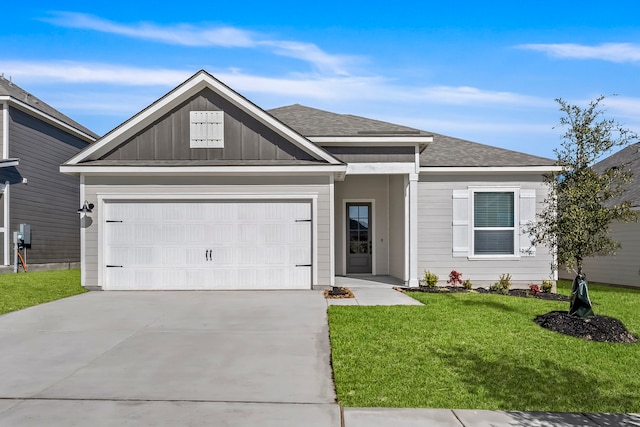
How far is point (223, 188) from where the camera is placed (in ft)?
39.9

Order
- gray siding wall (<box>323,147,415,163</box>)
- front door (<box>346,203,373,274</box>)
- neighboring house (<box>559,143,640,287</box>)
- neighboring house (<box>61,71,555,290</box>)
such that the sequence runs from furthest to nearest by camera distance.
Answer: neighboring house (<box>559,143,640,287</box>)
front door (<box>346,203,373,274</box>)
gray siding wall (<box>323,147,415,163</box>)
neighboring house (<box>61,71,555,290</box>)

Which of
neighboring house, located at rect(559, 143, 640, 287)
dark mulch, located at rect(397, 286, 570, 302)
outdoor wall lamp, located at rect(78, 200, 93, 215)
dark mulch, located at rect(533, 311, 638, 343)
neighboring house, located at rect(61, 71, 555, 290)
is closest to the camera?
dark mulch, located at rect(533, 311, 638, 343)

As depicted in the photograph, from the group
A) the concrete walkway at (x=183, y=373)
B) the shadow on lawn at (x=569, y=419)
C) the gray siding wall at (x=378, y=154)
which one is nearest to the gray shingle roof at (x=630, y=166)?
the gray siding wall at (x=378, y=154)

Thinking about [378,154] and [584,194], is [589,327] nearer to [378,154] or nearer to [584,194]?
[584,194]

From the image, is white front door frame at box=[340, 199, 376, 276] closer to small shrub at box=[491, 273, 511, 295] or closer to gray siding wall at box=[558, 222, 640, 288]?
small shrub at box=[491, 273, 511, 295]

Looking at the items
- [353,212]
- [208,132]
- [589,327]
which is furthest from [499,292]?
[208,132]

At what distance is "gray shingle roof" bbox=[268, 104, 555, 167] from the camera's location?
44.4 ft

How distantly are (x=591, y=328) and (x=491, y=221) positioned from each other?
20.4 ft

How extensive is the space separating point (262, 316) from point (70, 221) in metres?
15.2

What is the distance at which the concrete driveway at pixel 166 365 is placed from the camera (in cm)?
434

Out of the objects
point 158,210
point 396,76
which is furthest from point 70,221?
point 396,76

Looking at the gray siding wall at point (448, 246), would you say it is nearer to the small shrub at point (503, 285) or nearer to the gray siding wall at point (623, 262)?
the small shrub at point (503, 285)

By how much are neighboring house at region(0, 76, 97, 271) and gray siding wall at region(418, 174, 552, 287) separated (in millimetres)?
12486

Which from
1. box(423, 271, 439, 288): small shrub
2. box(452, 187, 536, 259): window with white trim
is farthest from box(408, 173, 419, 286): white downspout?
box(452, 187, 536, 259): window with white trim
